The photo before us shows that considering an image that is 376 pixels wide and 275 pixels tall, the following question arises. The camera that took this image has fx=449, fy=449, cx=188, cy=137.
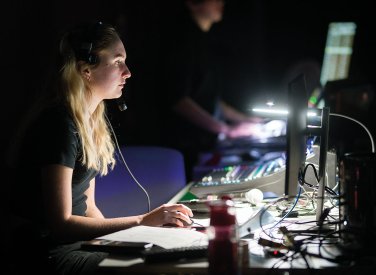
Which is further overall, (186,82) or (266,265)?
(186,82)

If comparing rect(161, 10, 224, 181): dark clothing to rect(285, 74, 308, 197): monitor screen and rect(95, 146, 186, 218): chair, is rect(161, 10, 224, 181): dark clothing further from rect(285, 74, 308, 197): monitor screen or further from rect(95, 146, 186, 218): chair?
rect(285, 74, 308, 197): monitor screen

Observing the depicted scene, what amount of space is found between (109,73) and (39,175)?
0.49m

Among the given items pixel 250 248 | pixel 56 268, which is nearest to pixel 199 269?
pixel 250 248

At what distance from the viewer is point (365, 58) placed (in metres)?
3.75

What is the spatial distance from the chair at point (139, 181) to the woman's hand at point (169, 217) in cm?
59

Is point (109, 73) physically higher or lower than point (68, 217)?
higher

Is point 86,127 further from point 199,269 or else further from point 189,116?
point 189,116

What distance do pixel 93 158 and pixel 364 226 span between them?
0.94 metres

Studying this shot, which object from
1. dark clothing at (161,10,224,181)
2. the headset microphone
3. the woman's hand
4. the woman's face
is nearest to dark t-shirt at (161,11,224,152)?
dark clothing at (161,10,224,181)

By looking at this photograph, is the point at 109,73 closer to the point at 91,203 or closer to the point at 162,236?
the point at 91,203

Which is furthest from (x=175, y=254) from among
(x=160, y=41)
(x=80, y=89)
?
(x=160, y=41)

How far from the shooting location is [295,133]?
1.33 metres

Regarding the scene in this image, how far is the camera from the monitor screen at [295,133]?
130 cm

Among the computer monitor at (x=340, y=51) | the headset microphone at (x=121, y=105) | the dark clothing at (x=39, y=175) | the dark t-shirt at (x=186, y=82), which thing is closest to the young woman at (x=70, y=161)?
the dark clothing at (x=39, y=175)
